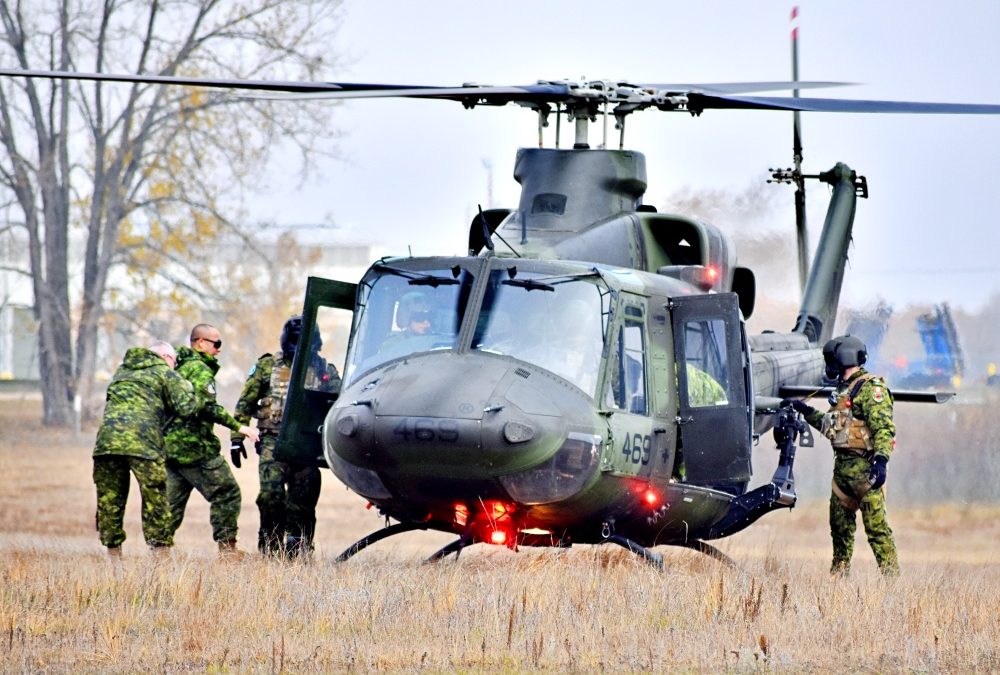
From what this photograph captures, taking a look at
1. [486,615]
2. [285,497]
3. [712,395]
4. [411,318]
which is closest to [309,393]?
[285,497]

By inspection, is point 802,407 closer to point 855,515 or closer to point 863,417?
point 863,417

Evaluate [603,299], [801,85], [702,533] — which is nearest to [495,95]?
[603,299]

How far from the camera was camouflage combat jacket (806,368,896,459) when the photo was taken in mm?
11258

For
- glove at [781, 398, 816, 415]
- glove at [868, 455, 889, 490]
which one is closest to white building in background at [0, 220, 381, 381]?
glove at [781, 398, 816, 415]

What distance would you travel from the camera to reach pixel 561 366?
10.0 m

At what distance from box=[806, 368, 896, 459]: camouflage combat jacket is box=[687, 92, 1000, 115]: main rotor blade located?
6.12 feet

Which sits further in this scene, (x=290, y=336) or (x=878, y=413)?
(x=290, y=336)

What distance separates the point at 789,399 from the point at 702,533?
1.81 metres

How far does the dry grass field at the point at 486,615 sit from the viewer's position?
8055 millimetres

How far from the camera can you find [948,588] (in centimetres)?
1048

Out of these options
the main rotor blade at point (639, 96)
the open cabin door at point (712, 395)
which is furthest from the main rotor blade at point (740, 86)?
the open cabin door at point (712, 395)

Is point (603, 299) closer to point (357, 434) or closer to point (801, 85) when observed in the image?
point (357, 434)

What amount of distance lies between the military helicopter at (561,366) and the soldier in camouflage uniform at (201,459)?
780 millimetres

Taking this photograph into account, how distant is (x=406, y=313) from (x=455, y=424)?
4.42 feet
